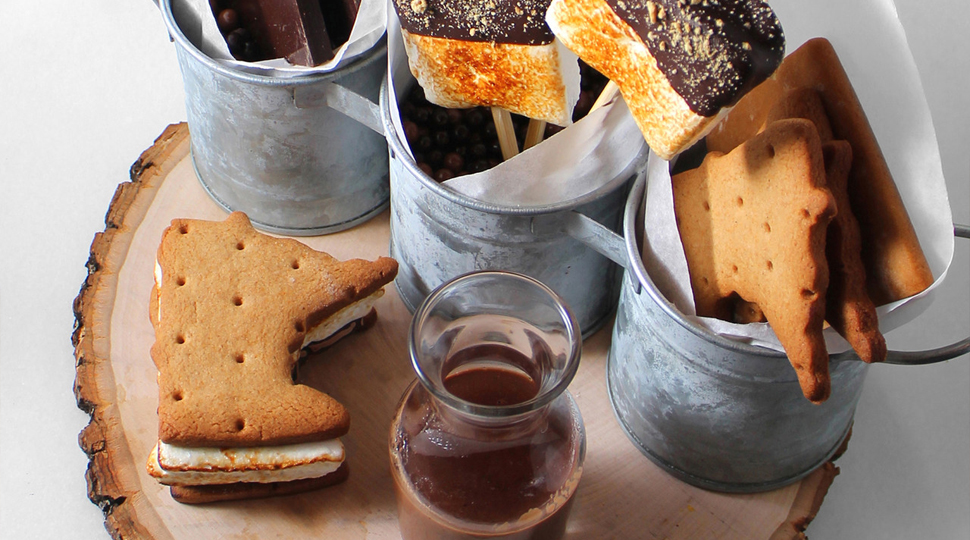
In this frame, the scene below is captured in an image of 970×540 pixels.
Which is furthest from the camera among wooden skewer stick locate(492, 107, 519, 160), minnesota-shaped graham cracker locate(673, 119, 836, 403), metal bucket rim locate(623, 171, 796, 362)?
wooden skewer stick locate(492, 107, 519, 160)

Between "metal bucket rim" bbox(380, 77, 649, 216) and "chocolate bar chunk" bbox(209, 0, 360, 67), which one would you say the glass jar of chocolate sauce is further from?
"chocolate bar chunk" bbox(209, 0, 360, 67)

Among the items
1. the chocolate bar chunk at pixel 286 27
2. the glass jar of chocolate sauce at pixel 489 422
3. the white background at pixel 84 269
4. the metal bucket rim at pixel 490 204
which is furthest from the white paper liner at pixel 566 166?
the white background at pixel 84 269

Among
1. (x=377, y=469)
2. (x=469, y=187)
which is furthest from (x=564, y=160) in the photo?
(x=377, y=469)

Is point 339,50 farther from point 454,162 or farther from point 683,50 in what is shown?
point 683,50

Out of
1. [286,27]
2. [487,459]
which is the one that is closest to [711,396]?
[487,459]

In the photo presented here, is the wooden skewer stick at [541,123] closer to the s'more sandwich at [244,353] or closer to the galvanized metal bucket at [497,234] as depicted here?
the galvanized metal bucket at [497,234]

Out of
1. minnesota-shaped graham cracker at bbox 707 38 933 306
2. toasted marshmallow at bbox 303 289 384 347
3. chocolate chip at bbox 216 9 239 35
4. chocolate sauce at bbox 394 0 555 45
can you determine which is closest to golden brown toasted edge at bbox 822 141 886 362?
minnesota-shaped graham cracker at bbox 707 38 933 306
